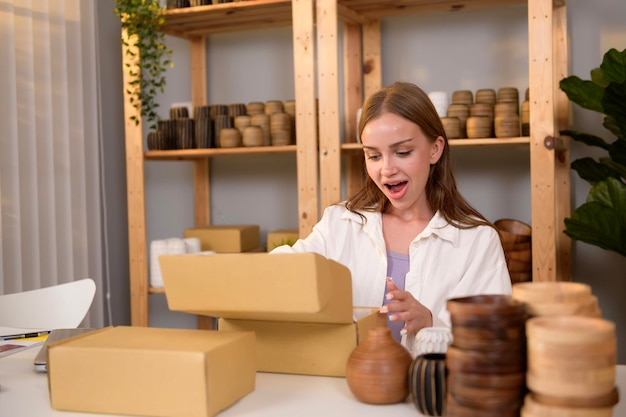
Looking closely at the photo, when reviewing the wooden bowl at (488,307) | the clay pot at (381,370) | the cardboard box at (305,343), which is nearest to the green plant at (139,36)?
the cardboard box at (305,343)

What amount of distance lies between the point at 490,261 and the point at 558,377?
3.64ft

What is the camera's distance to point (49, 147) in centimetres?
326

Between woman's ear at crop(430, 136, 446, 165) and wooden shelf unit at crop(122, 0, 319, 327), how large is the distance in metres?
1.02

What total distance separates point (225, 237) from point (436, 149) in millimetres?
1488

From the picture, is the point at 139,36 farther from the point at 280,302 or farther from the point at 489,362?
the point at 489,362

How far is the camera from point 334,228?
2174 mm

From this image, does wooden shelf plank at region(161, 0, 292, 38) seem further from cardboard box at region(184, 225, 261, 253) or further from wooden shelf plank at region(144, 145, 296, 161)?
cardboard box at region(184, 225, 261, 253)

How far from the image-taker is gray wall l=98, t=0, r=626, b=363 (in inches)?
122

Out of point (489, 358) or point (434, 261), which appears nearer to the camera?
point (489, 358)

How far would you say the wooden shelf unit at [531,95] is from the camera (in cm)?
272

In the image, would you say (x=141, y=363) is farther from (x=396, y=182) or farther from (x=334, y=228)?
(x=334, y=228)

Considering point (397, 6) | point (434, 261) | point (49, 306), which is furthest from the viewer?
point (397, 6)

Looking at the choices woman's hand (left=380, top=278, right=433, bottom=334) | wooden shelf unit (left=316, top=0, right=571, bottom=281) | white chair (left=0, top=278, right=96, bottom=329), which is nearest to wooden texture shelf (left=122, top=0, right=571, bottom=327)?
wooden shelf unit (left=316, top=0, right=571, bottom=281)

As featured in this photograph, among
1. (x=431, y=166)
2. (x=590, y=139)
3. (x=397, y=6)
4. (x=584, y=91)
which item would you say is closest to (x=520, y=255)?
(x=590, y=139)
